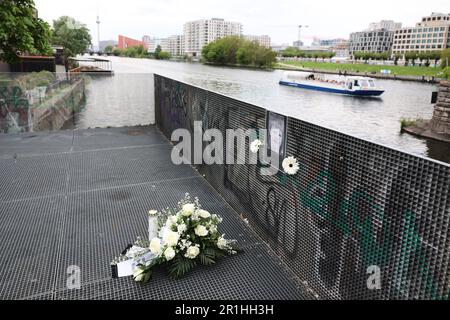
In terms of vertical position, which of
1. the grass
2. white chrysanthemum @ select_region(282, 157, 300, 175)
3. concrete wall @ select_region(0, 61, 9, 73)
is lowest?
white chrysanthemum @ select_region(282, 157, 300, 175)

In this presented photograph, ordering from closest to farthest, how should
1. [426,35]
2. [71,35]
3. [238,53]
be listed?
1. [71,35]
2. [238,53]
3. [426,35]

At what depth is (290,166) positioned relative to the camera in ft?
11.9

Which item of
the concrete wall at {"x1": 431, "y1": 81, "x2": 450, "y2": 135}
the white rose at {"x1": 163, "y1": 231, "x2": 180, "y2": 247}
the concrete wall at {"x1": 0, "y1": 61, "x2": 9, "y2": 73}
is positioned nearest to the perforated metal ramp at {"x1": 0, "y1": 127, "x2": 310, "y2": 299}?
the white rose at {"x1": 163, "y1": 231, "x2": 180, "y2": 247}

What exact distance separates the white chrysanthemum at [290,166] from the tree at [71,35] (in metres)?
62.3

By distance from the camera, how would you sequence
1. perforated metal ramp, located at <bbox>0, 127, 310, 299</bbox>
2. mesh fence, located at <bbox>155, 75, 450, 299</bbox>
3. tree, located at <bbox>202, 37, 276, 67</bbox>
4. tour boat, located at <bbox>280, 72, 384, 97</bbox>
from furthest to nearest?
1. tree, located at <bbox>202, 37, 276, 67</bbox>
2. tour boat, located at <bbox>280, 72, 384, 97</bbox>
3. perforated metal ramp, located at <bbox>0, 127, 310, 299</bbox>
4. mesh fence, located at <bbox>155, 75, 450, 299</bbox>

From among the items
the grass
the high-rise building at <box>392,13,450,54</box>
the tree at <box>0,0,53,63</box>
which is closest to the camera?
the tree at <box>0,0,53,63</box>

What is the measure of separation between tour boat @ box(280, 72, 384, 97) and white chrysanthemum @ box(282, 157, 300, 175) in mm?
46280

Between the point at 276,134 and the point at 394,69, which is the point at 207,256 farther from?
the point at 394,69

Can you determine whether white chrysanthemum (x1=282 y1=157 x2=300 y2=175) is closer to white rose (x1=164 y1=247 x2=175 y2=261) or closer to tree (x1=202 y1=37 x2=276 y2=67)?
white rose (x1=164 y1=247 x2=175 y2=261)

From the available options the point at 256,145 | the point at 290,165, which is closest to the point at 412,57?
the point at 256,145

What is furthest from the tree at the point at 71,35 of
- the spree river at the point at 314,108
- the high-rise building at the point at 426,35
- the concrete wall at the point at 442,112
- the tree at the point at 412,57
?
the high-rise building at the point at 426,35

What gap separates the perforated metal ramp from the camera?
11.3 ft

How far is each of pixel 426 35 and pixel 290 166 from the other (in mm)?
179658

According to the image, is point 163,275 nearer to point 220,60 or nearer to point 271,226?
point 271,226
